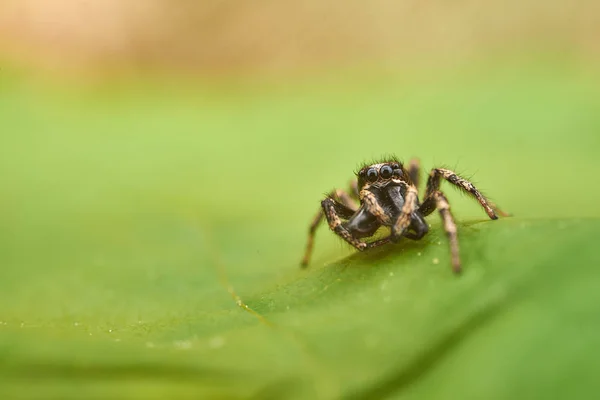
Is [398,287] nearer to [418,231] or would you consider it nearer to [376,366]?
[376,366]

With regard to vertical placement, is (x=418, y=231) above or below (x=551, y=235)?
above

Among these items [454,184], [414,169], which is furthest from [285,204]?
[454,184]

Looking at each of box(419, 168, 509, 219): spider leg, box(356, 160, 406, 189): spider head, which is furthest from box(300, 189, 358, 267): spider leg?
box(419, 168, 509, 219): spider leg

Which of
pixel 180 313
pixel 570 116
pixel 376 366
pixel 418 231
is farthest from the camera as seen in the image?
pixel 570 116

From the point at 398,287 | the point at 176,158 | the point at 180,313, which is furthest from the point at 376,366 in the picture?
the point at 176,158

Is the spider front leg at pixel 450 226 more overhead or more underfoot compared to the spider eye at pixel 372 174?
Answer: more underfoot

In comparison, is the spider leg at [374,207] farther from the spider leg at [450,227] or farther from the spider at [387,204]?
the spider leg at [450,227]

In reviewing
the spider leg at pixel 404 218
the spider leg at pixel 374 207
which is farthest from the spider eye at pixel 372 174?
the spider leg at pixel 404 218
